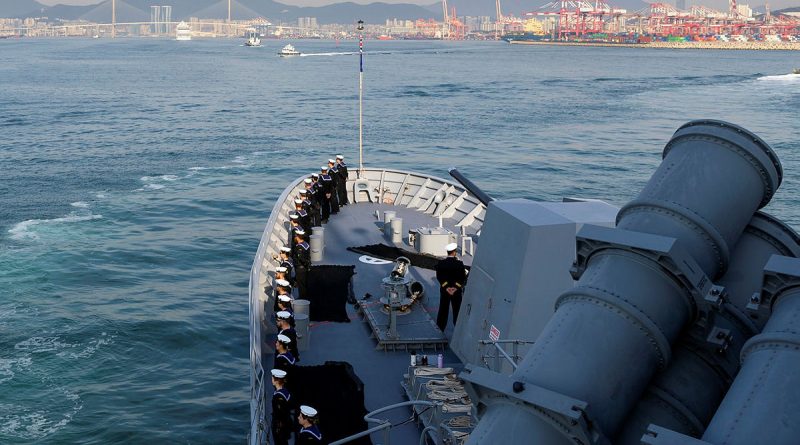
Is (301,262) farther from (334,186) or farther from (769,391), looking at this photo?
(769,391)

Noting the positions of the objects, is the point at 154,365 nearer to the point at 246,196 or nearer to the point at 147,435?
the point at 147,435

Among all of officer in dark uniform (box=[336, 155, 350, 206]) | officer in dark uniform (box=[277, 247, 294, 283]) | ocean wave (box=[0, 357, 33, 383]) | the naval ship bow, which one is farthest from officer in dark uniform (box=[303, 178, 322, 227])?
the naval ship bow

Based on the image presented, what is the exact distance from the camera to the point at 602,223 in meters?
9.20

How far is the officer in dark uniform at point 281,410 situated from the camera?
8.10 meters

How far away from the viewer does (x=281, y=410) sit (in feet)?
26.6

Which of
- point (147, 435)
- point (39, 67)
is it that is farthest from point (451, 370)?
point (39, 67)

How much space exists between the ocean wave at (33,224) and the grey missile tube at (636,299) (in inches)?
929

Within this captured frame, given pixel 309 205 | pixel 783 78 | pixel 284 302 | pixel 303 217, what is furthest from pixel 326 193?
pixel 783 78

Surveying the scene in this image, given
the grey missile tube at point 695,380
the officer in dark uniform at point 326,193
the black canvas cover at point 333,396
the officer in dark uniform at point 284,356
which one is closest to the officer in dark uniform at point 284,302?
the black canvas cover at point 333,396

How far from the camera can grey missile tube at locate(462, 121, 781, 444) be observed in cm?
473

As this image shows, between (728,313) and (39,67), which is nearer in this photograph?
(728,313)

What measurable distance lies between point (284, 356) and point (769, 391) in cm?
566

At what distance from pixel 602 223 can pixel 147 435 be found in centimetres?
913

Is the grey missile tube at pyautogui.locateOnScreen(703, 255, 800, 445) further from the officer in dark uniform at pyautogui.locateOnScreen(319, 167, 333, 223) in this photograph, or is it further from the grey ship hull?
the officer in dark uniform at pyautogui.locateOnScreen(319, 167, 333, 223)
